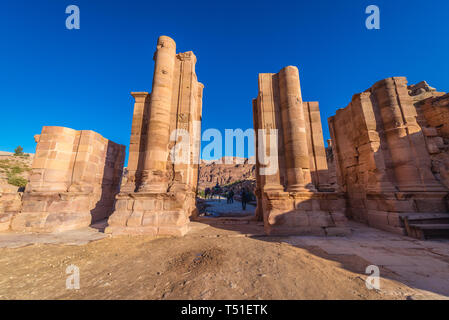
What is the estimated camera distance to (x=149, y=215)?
18.0 ft

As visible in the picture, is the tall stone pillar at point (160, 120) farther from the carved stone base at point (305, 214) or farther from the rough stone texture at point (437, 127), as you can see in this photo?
the rough stone texture at point (437, 127)

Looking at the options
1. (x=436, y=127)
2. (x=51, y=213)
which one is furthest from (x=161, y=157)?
(x=436, y=127)

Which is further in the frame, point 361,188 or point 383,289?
point 361,188

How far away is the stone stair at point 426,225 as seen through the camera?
4770mm

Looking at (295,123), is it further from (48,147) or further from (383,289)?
(48,147)

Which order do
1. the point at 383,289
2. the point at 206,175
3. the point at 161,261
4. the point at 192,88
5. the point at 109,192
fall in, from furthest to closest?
1. the point at 206,175
2. the point at 109,192
3. the point at 192,88
4. the point at 161,261
5. the point at 383,289

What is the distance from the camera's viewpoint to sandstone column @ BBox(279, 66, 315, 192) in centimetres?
621

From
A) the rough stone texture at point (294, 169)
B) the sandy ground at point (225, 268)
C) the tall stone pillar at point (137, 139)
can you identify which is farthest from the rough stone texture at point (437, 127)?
the tall stone pillar at point (137, 139)

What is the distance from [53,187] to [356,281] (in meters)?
10.5

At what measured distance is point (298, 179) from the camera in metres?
6.14

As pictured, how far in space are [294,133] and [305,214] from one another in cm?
321

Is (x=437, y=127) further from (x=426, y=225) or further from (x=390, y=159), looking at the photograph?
(x=426, y=225)

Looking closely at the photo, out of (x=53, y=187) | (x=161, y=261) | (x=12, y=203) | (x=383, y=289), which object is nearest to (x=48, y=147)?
(x=53, y=187)

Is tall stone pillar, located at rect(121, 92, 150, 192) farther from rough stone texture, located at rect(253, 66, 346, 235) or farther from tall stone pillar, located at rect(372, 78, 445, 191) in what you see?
tall stone pillar, located at rect(372, 78, 445, 191)
